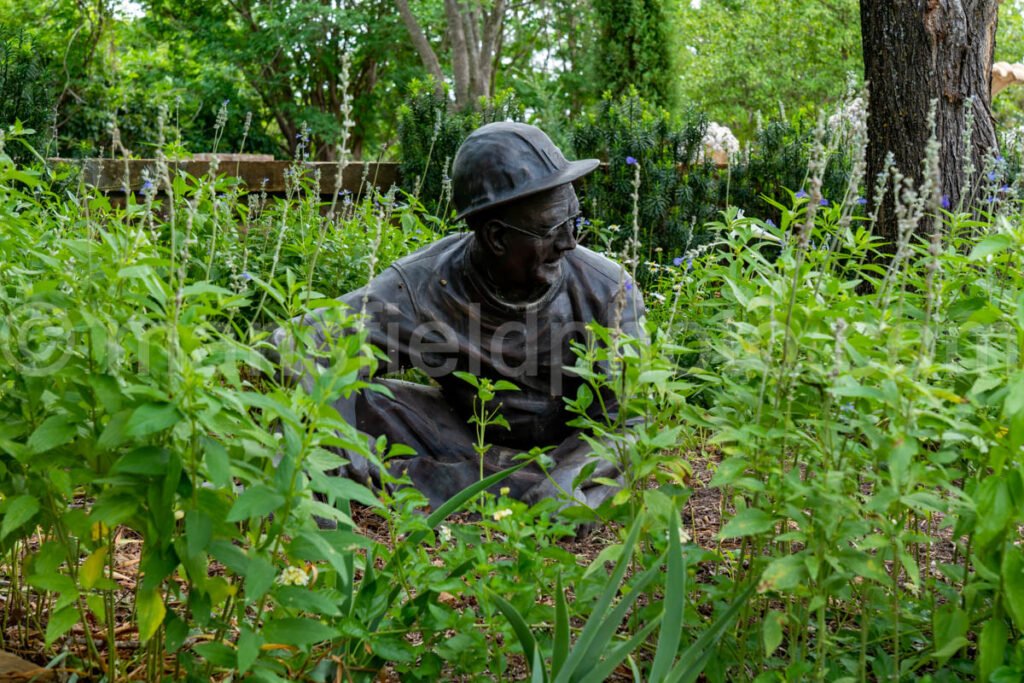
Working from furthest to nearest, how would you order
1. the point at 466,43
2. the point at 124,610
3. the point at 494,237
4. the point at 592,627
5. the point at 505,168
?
1. the point at 466,43
2. the point at 494,237
3. the point at 505,168
4. the point at 124,610
5. the point at 592,627

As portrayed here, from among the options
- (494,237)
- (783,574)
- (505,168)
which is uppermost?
(505,168)

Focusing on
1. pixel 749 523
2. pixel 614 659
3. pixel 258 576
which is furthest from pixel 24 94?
pixel 749 523

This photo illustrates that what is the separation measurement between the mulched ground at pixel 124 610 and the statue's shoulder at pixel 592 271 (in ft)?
2.92

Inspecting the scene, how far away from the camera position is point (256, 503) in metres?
1.91

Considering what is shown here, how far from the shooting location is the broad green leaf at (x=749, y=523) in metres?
2.06

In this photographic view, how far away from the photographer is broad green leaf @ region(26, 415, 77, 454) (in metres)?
2.13

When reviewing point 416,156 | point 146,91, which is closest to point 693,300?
point 416,156

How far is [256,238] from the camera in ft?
18.5

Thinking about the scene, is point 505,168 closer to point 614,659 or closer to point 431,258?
point 431,258

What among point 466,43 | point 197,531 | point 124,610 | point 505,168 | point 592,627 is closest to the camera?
point 197,531

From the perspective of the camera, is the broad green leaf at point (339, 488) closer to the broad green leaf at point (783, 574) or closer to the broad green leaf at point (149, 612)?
the broad green leaf at point (149, 612)

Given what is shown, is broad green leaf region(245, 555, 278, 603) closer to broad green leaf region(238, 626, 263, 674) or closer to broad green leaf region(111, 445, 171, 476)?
broad green leaf region(238, 626, 263, 674)

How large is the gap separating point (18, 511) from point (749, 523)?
1418 millimetres

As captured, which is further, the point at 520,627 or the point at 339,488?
the point at 520,627
